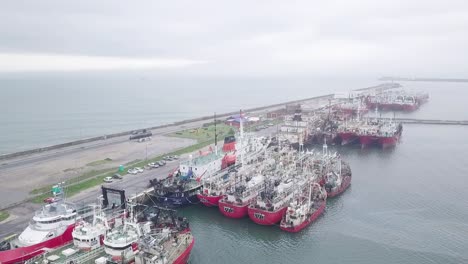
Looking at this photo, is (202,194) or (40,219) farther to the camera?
(202,194)

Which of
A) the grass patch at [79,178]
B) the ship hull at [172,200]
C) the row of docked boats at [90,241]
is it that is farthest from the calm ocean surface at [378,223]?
the grass patch at [79,178]

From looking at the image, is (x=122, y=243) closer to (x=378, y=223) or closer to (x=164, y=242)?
(x=164, y=242)

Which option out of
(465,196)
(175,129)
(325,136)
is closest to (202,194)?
(465,196)

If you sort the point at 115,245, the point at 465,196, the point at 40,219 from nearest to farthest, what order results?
1. the point at 115,245
2. the point at 40,219
3. the point at 465,196

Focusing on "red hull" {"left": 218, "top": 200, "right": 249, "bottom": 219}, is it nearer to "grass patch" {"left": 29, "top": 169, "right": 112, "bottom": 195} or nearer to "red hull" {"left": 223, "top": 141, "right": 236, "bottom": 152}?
"red hull" {"left": 223, "top": 141, "right": 236, "bottom": 152}

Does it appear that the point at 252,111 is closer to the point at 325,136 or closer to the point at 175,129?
the point at 175,129

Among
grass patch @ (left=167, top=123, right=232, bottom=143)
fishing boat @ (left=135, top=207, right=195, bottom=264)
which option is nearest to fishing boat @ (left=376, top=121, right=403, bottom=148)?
grass patch @ (left=167, top=123, right=232, bottom=143)

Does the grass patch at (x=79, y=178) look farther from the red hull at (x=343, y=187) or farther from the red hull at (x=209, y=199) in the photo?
the red hull at (x=343, y=187)
